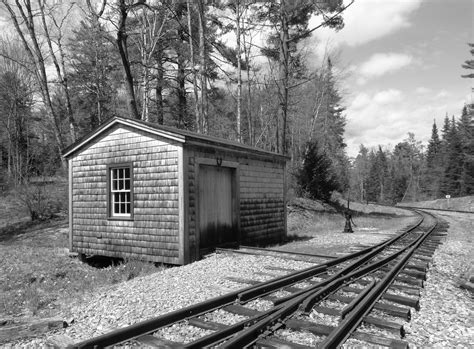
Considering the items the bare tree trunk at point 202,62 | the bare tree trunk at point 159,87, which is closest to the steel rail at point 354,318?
the bare tree trunk at point 202,62

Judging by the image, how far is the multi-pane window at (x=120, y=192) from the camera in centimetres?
1070

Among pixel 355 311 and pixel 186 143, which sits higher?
pixel 186 143

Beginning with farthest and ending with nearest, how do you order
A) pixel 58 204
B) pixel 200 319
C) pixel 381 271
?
pixel 58 204 < pixel 381 271 < pixel 200 319

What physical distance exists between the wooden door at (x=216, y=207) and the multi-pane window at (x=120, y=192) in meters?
2.07

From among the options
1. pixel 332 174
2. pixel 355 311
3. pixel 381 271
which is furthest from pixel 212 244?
pixel 332 174

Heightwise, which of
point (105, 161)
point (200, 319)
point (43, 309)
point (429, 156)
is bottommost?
point (43, 309)

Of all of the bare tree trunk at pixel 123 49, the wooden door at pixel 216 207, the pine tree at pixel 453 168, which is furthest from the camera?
the pine tree at pixel 453 168

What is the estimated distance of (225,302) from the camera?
5.07m

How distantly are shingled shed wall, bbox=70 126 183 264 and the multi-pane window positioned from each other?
0.23m

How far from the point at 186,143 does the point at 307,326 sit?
20.1 ft

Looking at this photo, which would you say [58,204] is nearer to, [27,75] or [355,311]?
[27,75]

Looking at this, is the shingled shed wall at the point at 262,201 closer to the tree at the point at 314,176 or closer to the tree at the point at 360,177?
the tree at the point at 314,176

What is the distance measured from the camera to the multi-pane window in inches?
421

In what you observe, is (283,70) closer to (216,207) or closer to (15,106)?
(216,207)
